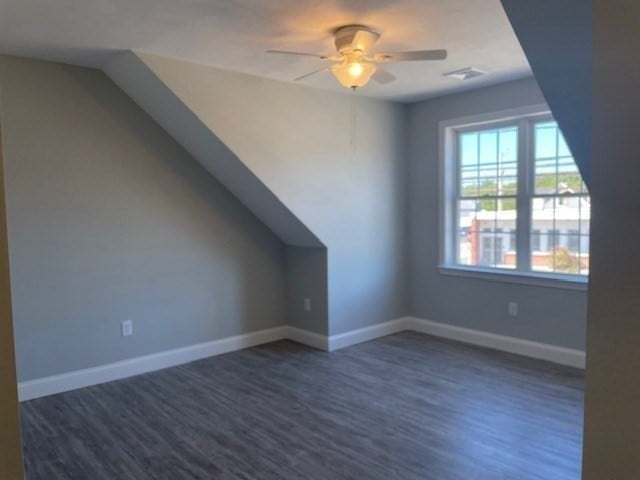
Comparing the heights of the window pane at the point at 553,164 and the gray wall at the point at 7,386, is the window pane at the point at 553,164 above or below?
above

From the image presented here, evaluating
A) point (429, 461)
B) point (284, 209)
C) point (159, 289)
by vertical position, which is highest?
point (284, 209)

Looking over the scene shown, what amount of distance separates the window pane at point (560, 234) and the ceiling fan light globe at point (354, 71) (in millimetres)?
2225

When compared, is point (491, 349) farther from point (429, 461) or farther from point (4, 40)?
point (4, 40)

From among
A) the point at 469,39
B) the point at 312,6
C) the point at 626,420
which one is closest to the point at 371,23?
the point at 312,6

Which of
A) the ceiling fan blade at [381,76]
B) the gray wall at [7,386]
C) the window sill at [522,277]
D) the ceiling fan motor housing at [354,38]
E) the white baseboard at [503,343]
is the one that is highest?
the ceiling fan motor housing at [354,38]

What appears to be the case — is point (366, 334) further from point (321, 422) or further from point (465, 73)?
point (465, 73)

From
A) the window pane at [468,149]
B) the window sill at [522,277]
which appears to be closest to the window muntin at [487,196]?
the window pane at [468,149]

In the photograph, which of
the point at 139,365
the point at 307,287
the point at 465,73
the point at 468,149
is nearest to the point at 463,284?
the point at 468,149

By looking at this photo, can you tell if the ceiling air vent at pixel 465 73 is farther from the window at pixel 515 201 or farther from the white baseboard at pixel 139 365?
the white baseboard at pixel 139 365

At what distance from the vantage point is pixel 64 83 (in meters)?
3.55

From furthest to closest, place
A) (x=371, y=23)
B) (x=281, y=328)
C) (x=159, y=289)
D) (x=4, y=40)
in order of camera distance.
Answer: (x=281, y=328), (x=159, y=289), (x=4, y=40), (x=371, y=23)

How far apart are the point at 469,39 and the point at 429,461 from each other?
2.58 m

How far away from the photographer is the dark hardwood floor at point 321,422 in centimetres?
254

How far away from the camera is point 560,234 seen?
13.8 ft
